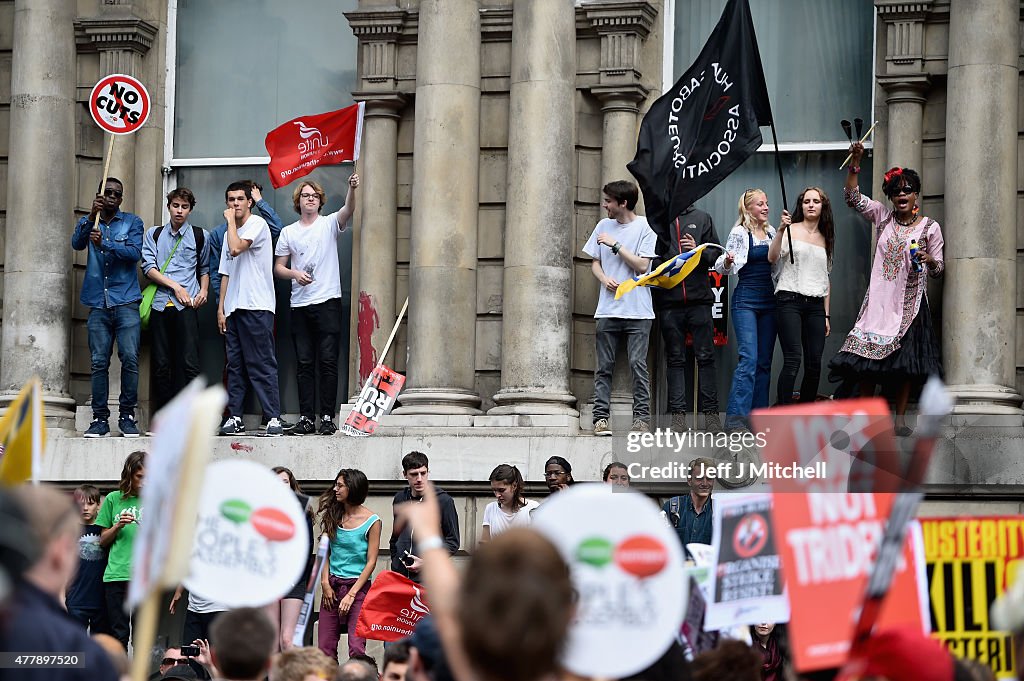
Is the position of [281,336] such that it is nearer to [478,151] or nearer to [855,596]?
[478,151]

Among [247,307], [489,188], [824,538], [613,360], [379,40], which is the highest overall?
[379,40]

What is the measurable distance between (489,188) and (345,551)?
14.8 ft

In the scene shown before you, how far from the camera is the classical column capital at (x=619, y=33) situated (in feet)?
53.4

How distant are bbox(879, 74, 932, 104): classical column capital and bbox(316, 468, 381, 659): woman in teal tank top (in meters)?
5.99

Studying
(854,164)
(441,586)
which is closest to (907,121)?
(854,164)

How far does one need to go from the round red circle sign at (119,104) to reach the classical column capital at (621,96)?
4.28m

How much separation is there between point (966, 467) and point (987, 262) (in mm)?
Result: 1821

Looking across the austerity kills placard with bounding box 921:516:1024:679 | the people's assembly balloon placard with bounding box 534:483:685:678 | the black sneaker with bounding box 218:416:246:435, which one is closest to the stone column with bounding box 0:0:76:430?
the black sneaker with bounding box 218:416:246:435

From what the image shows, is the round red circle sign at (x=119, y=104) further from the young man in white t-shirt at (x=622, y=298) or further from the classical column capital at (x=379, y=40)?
the young man in white t-shirt at (x=622, y=298)

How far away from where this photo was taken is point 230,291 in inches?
643

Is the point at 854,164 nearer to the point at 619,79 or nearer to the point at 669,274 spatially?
the point at 669,274

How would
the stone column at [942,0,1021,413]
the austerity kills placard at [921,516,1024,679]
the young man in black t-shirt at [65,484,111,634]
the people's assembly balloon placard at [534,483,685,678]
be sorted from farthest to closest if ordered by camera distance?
the stone column at [942,0,1021,413]
the young man in black t-shirt at [65,484,111,634]
the austerity kills placard at [921,516,1024,679]
the people's assembly balloon placard at [534,483,685,678]

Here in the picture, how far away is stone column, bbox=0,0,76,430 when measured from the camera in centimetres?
1700

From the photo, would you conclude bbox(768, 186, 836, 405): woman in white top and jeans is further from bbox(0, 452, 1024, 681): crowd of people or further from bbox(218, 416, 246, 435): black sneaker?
bbox(218, 416, 246, 435): black sneaker
